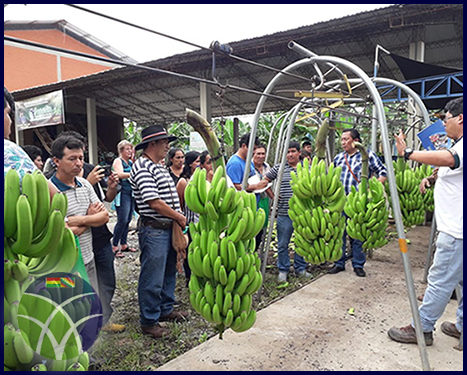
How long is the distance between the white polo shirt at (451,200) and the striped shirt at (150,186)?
204cm

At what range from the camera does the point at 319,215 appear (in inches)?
128

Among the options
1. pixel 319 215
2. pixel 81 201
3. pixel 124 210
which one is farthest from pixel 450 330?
pixel 124 210

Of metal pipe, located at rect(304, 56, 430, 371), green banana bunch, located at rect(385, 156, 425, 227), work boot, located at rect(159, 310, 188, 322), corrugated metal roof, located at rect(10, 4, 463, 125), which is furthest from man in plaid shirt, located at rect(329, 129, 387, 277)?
corrugated metal roof, located at rect(10, 4, 463, 125)

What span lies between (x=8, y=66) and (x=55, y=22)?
3350mm

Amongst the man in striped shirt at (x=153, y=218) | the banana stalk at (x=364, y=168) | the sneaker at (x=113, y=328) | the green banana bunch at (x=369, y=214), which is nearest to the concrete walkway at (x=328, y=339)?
the man in striped shirt at (x=153, y=218)

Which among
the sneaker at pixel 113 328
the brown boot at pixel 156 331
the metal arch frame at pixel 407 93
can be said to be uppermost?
the metal arch frame at pixel 407 93

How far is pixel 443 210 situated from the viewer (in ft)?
8.27

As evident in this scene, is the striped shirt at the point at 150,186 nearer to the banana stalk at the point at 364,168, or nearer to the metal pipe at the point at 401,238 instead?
the metal pipe at the point at 401,238

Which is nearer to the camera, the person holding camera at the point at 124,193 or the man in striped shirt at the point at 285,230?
the man in striped shirt at the point at 285,230

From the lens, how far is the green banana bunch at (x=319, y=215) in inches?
126

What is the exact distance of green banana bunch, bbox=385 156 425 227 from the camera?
4410 millimetres

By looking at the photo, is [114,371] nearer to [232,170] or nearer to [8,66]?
[232,170]

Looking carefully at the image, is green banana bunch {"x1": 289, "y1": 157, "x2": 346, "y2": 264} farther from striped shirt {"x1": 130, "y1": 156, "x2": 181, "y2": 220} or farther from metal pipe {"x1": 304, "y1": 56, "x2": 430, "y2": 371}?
striped shirt {"x1": 130, "y1": 156, "x2": 181, "y2": 220}

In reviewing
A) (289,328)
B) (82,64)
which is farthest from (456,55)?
(82,64)
